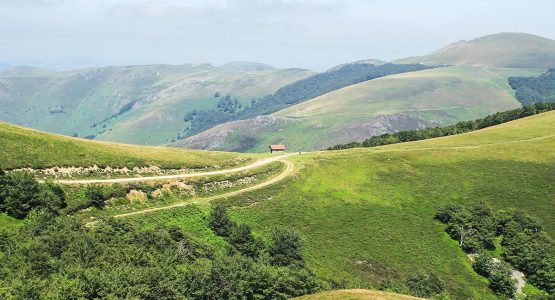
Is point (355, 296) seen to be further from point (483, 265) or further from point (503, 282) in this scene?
point (483, 265)

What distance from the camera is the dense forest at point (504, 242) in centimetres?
7869

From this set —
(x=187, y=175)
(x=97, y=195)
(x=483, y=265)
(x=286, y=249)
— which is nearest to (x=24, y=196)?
(x=97, y=195)

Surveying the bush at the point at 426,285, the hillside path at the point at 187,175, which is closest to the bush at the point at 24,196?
the hillside path at the point at 187,175

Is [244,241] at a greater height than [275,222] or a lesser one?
greater

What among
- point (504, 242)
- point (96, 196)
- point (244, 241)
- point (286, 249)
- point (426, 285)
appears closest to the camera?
point (426, 285)

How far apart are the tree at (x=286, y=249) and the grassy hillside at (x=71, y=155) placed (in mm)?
34125

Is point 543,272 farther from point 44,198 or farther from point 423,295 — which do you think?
point 44,198

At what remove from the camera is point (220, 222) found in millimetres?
76812

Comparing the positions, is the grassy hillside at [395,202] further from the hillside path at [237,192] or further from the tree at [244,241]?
the tree at [244,241]

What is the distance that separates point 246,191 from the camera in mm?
92000

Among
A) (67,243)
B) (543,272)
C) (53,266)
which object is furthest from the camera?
(543,272)

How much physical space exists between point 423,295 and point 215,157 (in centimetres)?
6336

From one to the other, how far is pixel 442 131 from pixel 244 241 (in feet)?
392

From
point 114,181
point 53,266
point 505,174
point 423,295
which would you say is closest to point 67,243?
point 53,266
